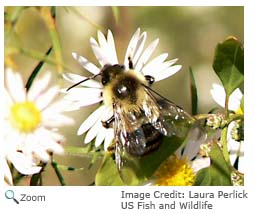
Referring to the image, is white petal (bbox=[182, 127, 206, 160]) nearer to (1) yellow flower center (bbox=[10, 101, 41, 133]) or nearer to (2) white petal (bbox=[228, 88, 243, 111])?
(2) white petal (bbox=[228, 88, 243, 111])

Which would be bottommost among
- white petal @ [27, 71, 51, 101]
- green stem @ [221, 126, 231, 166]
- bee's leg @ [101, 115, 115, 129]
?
green stem @ [221, 126, 231, 166]

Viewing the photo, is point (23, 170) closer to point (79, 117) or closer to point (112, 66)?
point (79, 117)

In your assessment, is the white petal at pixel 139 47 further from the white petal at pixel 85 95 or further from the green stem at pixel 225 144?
the green stem at pixel 225 144

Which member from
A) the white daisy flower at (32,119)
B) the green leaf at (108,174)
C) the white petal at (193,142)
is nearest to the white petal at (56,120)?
the white daisy flower at (32,119)

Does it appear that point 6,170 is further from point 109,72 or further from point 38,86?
point 109,72

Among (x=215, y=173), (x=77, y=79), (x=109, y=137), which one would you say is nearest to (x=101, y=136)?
(x=109, y=137)

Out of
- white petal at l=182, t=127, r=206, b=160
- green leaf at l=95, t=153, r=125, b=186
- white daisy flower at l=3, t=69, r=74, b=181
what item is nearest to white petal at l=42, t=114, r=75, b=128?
white daisy flower at l=3, t=69, r=74, b=181
